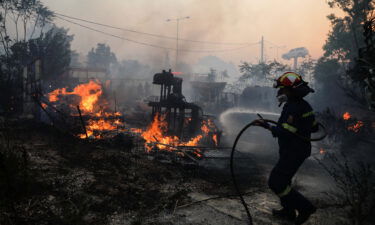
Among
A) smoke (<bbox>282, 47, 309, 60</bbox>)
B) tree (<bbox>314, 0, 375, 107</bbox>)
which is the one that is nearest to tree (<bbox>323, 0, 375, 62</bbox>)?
tree (<bbox>314, 0, 375, 107</bbox>)

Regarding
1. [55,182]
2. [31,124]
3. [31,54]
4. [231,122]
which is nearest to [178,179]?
[55,182]

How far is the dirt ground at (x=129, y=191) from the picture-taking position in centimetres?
394

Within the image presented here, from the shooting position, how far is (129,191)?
512cm

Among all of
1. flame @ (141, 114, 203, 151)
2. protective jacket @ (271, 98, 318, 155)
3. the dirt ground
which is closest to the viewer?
protective jacket @ (271, 98, 318, 155)

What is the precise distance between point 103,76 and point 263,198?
39.2m

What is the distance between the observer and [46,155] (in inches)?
276

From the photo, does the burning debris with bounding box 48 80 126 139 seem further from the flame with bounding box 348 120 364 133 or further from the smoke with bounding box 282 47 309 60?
the smoke with bounding box 282 47 309 60

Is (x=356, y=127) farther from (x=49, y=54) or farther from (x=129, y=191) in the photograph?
(x=49, y=54)

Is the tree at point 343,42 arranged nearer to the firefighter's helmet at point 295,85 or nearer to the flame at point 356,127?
the flame at point 356,127

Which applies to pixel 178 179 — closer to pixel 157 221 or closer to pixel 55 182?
pixel 157 221

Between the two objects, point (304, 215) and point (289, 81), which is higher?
point (289, 81)

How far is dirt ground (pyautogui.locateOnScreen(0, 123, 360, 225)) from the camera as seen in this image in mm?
3939

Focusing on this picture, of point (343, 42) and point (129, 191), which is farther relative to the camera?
point (343, 42)

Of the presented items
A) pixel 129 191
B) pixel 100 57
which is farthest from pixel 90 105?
pixel 100 57
